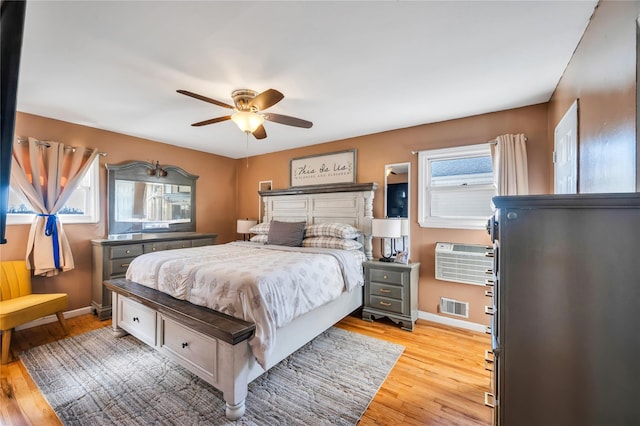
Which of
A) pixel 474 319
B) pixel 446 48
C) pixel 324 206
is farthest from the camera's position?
pixel 324 206

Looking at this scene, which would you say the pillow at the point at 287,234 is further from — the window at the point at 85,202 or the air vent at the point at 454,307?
the window at the point at 85,202

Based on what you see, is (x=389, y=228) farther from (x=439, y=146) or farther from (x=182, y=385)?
(x=182, y=385)

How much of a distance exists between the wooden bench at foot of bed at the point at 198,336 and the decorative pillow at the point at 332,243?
1.78 m

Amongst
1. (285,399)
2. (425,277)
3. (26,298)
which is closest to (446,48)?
(425,277)

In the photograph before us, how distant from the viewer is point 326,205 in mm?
4152

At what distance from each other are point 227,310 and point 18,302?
235 centimetres

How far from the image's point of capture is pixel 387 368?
2.34m

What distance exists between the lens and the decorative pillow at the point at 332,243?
345 centimetres

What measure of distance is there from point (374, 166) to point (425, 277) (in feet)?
5.50

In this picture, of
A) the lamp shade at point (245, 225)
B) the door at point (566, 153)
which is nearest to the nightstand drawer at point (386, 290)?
the door at point (566, 153)

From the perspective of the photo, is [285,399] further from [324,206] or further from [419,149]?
[419,149]

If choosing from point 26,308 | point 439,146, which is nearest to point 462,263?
point 439,146

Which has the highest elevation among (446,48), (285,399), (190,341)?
(446,48)

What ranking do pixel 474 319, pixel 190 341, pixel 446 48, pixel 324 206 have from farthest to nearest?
pixel 324 206
pixel 474 319
pixel 190 341
pixel 446 48
